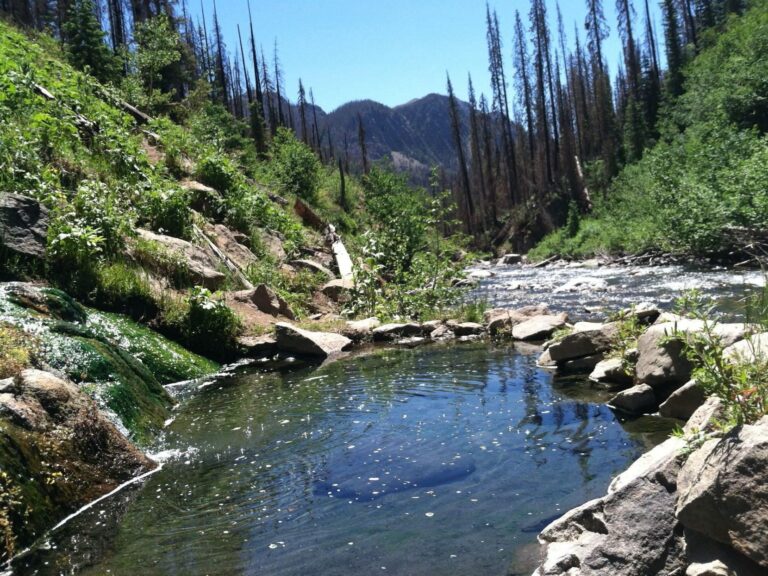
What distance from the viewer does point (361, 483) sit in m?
4.53

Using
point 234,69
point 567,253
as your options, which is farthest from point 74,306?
point 234,69

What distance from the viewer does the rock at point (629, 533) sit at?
2855 millimetres

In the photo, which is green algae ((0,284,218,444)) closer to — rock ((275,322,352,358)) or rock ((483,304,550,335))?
rock ((275,322,352,358))

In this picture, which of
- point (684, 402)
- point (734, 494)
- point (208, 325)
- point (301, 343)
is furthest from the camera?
point (301, 343)

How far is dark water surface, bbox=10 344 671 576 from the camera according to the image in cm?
350

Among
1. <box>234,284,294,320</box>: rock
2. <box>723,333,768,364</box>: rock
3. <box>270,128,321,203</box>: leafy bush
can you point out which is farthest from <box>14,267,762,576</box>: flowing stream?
<box>270,128,321,203</box>: leafy bush

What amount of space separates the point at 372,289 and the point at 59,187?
239 inches

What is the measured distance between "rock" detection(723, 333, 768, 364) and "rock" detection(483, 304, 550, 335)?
6918mm

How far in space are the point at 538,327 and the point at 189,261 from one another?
236 inches

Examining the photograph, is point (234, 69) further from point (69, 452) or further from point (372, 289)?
point (69, 452)

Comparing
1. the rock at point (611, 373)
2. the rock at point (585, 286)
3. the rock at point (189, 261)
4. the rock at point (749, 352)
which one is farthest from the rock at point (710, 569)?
the rock at point (585, 286)

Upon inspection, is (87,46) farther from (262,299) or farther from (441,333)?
(441,333)

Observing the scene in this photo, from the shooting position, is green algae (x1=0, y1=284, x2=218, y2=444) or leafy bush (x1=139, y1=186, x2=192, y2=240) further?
leafy bush (x1=139, y1=186, x2=192, y2=240)

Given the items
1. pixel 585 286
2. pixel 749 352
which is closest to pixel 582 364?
pixel 749 352
